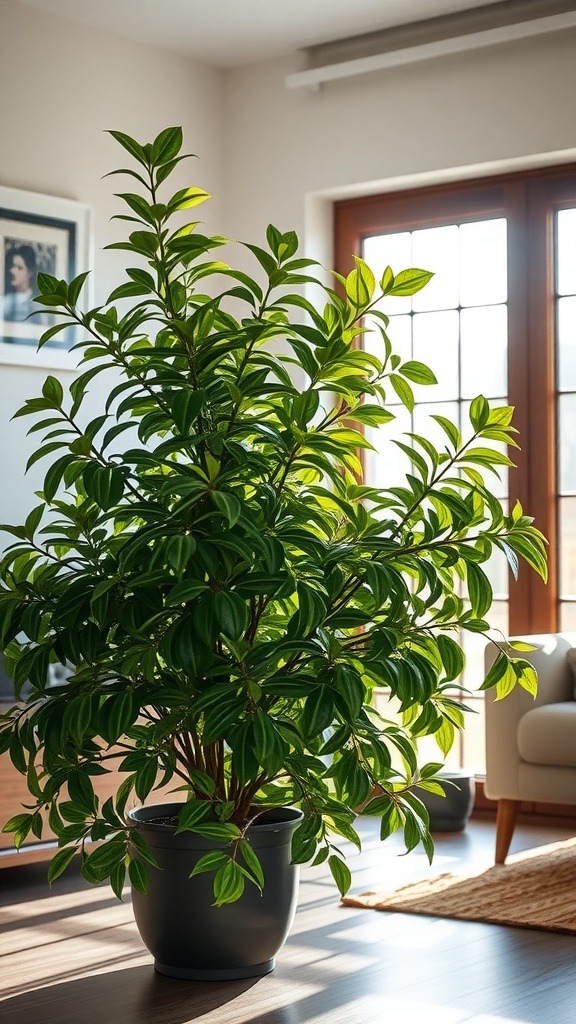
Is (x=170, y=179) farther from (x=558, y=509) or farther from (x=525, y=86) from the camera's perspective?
(x=558, y=509)

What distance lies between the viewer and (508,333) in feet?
16.1

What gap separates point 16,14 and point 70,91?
0.33 meters

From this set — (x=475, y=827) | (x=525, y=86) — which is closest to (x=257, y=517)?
(x=475, y=827)

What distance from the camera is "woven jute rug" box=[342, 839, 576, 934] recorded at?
129 inches

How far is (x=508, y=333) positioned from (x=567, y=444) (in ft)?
1.55

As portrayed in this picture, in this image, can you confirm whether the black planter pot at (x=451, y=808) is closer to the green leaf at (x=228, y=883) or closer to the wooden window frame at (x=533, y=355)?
the wooden window frame at (x=533, y=355)

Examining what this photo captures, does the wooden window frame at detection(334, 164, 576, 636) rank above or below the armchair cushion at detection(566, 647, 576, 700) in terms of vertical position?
above

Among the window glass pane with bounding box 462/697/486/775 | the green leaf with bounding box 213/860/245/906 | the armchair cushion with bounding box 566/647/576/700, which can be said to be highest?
the armchair cushion with bounding box 566/647/576/700

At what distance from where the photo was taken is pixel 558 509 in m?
4.80

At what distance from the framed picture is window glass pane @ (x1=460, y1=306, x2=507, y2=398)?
1.44m

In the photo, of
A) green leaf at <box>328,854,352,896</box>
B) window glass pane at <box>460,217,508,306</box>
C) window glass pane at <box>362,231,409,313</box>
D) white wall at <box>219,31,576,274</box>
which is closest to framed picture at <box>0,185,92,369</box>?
white wall at <box>219,31,576,274</box>

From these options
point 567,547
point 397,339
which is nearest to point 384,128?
point 397,339

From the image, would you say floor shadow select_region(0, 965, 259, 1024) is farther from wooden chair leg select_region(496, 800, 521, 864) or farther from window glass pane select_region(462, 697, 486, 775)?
window glass pane select_region(462, 697, 486, 775)

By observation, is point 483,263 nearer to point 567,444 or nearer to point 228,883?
point 567,444
